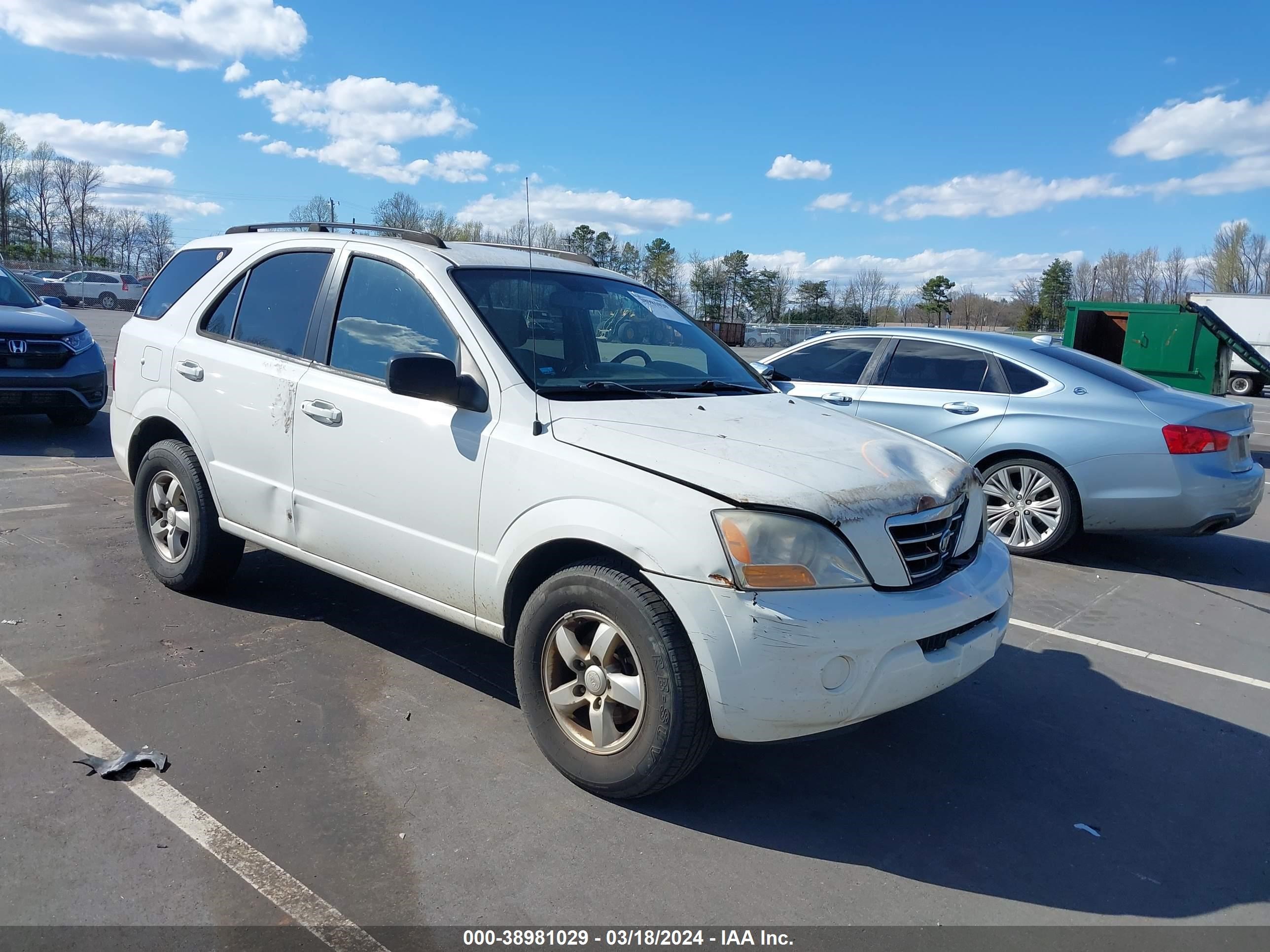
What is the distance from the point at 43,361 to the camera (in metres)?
9.38

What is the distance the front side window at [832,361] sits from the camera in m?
7.94

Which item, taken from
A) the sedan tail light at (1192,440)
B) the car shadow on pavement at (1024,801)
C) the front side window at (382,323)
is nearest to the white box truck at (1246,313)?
the sedan tail light at (1192,440)

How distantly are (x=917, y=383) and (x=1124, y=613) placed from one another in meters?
2.53

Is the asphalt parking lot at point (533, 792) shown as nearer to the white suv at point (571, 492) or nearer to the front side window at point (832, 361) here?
the white suv at point (571, 492)

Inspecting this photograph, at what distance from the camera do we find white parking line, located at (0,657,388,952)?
8.33 ft

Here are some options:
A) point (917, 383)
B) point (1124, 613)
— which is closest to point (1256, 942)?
point (1124, 613)

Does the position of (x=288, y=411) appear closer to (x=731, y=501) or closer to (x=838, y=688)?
(x=731, y=501)

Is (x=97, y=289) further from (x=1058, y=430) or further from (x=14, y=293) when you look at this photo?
(x=1058, y=430)

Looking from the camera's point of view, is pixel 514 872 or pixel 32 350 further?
pixel 32 350

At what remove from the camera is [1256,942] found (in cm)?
269

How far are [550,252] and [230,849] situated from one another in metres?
3.32

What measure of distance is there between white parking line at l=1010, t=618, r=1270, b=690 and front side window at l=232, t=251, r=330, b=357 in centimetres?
418

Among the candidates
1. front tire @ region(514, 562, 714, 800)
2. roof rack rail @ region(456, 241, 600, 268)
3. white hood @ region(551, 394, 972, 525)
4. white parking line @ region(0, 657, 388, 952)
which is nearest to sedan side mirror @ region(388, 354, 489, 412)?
white hood @ region(551, 394, 972, 525)

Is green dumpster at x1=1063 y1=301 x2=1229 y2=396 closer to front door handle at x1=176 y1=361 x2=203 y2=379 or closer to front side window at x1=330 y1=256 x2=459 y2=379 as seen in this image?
front side window at x1=330 y1=256 x2=459 y2=379
